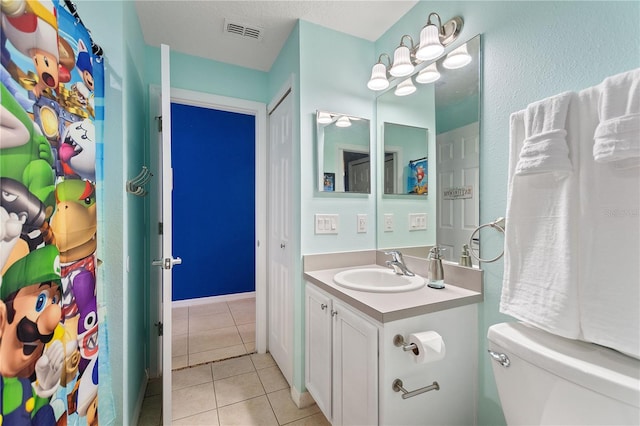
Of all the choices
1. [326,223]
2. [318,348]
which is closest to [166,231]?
[326,223]

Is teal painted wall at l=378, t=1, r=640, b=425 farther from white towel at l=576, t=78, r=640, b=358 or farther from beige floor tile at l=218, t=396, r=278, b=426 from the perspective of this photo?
beige floor tile at l=218, t=396, r=278, b=426

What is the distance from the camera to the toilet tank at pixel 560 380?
0.65 meters

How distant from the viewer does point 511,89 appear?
43.9 inches

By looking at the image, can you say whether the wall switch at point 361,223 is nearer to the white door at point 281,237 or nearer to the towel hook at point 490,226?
the white door at point 281,237

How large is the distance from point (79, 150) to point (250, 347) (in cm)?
207

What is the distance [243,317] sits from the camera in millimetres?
3076

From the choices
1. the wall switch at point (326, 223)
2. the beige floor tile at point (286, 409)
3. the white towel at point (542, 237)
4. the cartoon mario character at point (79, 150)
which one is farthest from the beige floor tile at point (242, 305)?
the white towel at point (542, 237)

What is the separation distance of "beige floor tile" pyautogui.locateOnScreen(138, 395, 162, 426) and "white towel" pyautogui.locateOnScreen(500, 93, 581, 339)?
199cm

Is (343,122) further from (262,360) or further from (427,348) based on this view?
(262,360)

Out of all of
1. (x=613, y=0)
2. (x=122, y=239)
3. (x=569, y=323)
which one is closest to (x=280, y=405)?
(x=122, y=239)

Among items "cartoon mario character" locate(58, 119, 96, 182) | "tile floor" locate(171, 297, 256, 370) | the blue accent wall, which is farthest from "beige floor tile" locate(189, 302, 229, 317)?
"cartoon mario character" locate(58, 119, 96, 182)

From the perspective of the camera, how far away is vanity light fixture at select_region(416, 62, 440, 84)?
1.46 m

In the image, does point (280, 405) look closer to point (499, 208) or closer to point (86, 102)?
point (499, 208)

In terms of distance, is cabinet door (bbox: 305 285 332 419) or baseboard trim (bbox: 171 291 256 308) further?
baseboard trim (bbox: 171 291 256 308)
